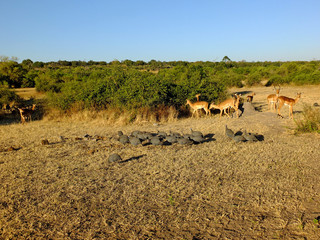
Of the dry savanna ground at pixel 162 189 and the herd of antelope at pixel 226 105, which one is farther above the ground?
the herd of antelope at pixel 226 105

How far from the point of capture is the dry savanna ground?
4.00m

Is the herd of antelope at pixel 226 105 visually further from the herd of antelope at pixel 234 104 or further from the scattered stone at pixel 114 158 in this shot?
the scattered stone at pixel 114 158

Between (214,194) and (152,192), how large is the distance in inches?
46.3

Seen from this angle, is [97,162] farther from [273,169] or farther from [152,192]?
[273,169]

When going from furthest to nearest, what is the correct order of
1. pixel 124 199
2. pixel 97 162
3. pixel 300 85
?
pixel 300 85 < pixel 97 162 < pixel 124 199

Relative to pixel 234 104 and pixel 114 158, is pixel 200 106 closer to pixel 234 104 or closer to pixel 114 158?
pixel 234 104

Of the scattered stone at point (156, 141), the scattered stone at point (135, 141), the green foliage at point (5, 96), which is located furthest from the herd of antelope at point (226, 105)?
the scattered stone at point (135, 141)

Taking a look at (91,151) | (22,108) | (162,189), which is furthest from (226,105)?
(22,108)

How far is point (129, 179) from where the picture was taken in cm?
580

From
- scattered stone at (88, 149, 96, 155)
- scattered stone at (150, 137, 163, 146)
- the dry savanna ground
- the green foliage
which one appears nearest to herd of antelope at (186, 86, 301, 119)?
the dry savanna ground

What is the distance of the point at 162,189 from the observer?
528 centimetres

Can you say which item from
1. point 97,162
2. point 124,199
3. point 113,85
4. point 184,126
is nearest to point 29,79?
point 113,85

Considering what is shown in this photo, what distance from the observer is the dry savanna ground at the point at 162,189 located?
3996 millimetres

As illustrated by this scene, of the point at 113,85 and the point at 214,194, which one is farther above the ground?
the point at 113,85
